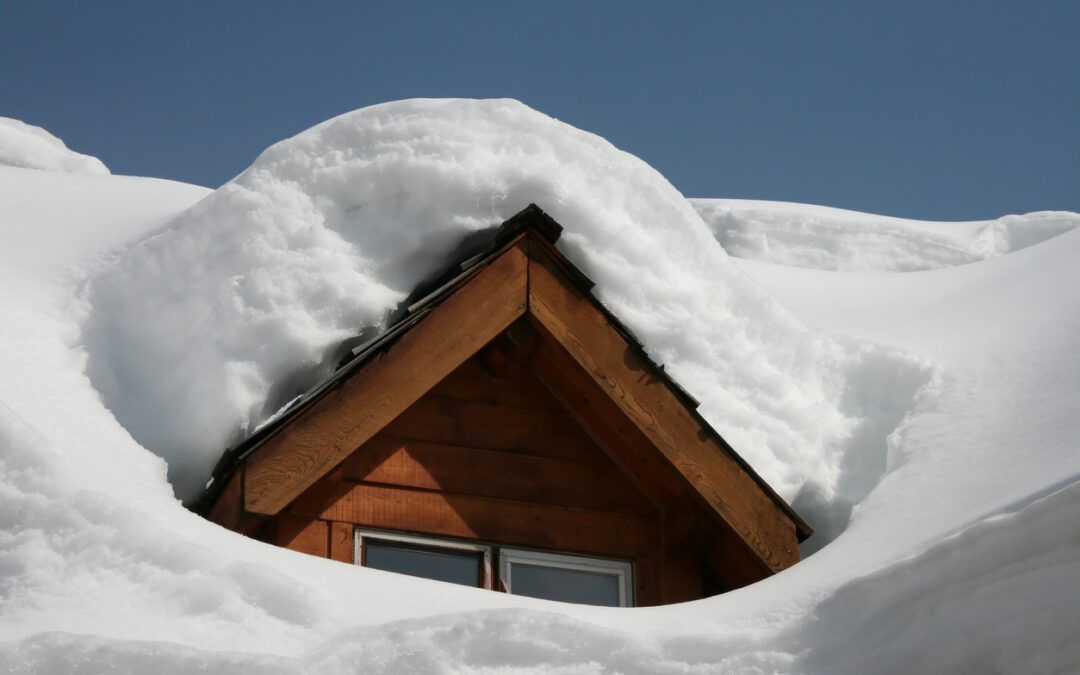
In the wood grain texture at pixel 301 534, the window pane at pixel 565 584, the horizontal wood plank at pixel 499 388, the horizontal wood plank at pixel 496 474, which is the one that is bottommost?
the window pane at pixel 565 584

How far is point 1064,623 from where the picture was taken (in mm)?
3100

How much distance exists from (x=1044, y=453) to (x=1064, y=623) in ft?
2.84

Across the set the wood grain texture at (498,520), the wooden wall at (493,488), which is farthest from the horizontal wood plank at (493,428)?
the wood grain texture at (498,520)

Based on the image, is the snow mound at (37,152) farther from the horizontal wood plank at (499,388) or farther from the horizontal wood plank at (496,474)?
the horizontal wood plank at (496,474)

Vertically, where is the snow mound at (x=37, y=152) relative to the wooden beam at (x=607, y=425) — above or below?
above

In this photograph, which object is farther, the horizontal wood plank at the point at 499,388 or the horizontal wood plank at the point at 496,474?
the horizontal wood plank at the point at 499,388

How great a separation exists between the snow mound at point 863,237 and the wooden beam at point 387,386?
15.7ft

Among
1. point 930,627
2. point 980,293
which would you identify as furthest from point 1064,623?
point 980,293

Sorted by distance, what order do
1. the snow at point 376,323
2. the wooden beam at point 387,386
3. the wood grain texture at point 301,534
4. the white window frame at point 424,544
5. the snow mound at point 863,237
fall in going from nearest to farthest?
the snow at point 376,323 < the wooden beam at point 387,386 < the wood grain texture at point 301,534 < the white window frame at point 424,544 < the snow mound at point 863,237

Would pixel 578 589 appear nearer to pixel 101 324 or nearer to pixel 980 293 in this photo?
pixel 101 324

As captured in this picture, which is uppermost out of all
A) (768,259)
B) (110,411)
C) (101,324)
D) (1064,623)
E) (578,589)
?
(768,259)

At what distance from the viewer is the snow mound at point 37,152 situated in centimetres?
786

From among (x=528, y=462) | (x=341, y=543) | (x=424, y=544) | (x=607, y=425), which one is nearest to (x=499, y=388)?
(x=528, y=462)

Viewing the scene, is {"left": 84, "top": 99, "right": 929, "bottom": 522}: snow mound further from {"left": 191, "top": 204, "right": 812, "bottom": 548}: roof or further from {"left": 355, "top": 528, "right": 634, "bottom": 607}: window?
{"left": 355, "top": 528, "right": 634, "bottom": 607}: window
